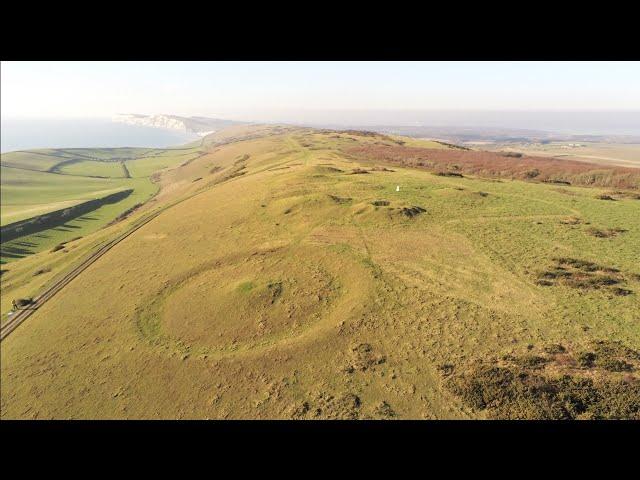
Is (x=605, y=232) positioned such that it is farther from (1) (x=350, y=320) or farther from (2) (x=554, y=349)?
(1) (x=350, y=320)

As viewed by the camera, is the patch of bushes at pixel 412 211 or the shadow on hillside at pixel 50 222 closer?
the patch of bushes at pixel 412 211

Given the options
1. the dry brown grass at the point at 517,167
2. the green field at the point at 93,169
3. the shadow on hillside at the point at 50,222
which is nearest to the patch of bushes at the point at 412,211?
the dry brown grass at the point at 517,167

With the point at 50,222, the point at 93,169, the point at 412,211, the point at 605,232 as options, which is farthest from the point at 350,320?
the point at 93,169

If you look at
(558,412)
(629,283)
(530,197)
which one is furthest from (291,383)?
(530,197)

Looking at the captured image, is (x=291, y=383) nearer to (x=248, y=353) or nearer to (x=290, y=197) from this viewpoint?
(x=248, y=353)

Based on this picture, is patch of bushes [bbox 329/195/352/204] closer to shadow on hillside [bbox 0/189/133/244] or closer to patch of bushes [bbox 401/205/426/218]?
patch of bushes [bbox 401/205/426/218]

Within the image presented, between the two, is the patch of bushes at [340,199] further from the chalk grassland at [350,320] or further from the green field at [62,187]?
the green field at [62,187]
